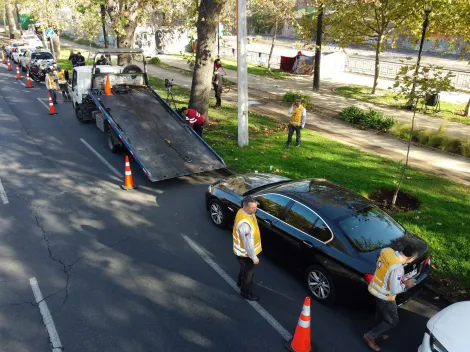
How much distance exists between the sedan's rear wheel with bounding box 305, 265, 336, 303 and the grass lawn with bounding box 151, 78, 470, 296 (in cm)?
224

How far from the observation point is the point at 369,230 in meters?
5.92

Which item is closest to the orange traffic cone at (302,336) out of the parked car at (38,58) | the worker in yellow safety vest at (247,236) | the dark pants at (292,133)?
the worker in yellow safety vest at (247,236)

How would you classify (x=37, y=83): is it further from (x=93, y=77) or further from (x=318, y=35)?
(x=318, y=35)

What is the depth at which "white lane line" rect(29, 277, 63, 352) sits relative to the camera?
5.11 metres

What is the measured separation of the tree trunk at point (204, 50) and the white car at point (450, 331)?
11.2 meters

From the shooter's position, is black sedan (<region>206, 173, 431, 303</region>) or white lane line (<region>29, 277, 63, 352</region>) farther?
black sedan (<region>206, 173, 431, 303</region>)

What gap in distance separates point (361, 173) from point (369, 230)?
201 inches

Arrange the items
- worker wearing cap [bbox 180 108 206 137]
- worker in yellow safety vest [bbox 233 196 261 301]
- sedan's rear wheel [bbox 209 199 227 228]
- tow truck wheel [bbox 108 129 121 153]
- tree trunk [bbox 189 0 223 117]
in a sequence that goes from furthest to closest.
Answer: tree trunk [bbox 189 0 223 117], worker wearing cap [bbox 180 108 206 137], tow truck wheel [bbox 108 129 121 153], sedan's rear wheel [bbox 209 199 227 228], worker in yellow safety vest [bbox 233 196 261 301]

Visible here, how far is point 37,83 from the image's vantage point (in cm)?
2225

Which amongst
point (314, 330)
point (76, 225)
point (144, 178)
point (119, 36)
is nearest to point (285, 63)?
point (119, 36)

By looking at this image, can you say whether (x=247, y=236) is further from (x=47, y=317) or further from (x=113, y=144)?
(x=113, y=144)

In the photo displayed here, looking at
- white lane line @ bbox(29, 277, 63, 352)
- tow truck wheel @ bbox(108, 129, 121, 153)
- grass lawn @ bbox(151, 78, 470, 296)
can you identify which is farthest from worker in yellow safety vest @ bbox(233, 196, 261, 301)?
tow truck wheel @ bbox(108, 129, 121, 153)

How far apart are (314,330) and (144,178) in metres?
6.53

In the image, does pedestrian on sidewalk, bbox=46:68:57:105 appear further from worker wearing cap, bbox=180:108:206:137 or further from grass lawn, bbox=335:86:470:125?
grass lawn, bbox=335:86:470:125
